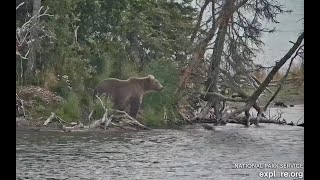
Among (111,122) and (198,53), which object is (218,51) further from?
(111,122)

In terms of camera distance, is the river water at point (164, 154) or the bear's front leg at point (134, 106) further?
the bear's front leg at point (134, 106)

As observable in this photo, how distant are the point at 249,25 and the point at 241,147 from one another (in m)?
0.49

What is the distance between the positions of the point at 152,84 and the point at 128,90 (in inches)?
3.9

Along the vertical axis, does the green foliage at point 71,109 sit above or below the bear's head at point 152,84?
below

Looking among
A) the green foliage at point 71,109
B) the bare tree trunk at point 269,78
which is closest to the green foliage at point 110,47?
the green foliage at point 71,109

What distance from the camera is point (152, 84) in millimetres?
2828

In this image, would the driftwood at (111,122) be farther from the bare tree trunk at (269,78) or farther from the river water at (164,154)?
the bare tree trunk at (269,78)

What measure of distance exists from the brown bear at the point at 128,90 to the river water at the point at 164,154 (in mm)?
112

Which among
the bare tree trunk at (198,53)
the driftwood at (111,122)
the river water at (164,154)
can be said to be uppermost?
the bare tree trunk at (198,53)

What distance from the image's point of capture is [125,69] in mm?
2844

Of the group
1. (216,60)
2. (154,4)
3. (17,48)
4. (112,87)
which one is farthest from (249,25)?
(17,48)

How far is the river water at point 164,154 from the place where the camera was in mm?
2742

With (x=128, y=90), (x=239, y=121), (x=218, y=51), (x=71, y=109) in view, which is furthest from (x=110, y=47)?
(x=239, y=121)
